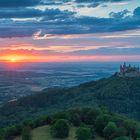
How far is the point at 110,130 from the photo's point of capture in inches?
1257

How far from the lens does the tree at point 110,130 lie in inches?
1241

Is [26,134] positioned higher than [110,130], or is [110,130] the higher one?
[110,130]

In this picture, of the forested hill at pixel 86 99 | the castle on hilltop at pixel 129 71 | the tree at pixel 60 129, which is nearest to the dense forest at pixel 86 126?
the tree at pixel 60 129

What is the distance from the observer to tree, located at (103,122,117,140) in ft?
103

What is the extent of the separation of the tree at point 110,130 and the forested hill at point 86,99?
145 ft

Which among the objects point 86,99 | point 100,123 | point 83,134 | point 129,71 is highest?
point 129,71

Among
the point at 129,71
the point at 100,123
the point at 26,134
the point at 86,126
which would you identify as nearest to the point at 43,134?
the point at 26,134

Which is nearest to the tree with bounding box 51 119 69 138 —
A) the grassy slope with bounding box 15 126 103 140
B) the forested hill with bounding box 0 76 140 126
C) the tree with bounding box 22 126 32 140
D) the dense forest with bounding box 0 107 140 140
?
the dense forest with bounding box 0 107 140 140

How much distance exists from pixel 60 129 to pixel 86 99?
194 feet

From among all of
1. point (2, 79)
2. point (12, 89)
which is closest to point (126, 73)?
point (12, 89)

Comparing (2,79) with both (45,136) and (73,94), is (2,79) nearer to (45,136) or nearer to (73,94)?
(73,94)

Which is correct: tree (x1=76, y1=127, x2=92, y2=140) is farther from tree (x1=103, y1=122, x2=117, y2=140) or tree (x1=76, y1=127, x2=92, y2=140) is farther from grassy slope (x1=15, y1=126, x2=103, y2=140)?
→ tree (x1=103, y1=122, x2=117, y2=140)

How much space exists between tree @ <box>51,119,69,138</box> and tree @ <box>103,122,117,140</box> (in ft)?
9.07

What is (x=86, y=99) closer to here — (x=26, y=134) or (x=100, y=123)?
(x=100, y=123)
